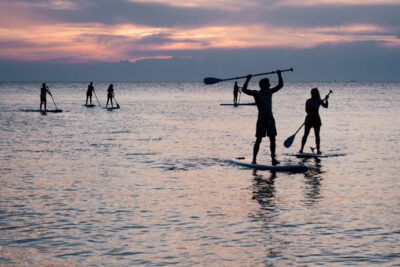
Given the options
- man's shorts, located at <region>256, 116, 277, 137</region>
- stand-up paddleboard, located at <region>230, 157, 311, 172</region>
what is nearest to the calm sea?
stand-up paddleboard, located at <region>230, 157, 311, 172</region>

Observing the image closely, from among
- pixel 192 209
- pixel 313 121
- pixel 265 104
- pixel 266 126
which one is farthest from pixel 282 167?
pixel 192 209

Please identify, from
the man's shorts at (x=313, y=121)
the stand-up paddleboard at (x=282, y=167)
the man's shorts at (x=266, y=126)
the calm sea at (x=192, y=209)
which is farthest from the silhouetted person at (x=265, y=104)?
the man's shorts at (x=313, y=121)

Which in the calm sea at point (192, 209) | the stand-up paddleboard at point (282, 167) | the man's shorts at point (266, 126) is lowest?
the calm sea at point (192, 209)

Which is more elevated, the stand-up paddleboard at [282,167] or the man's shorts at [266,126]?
the man's shorts at [266,126]

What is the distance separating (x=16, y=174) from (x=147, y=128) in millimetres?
15758

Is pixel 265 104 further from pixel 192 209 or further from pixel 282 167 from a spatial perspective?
pixel 192 209

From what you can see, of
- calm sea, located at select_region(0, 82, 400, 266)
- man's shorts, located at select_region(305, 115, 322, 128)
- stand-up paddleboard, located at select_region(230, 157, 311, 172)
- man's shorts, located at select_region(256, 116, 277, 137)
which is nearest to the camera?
calm sea, located at select_region(0, 82, 400, 266)

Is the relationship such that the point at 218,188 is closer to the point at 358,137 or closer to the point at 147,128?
the point at 358,137

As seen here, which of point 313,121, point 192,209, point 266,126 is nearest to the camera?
point 192,209

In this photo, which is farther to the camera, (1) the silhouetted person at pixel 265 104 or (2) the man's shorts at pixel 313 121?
(2) the man's shorts at pixel 313 121

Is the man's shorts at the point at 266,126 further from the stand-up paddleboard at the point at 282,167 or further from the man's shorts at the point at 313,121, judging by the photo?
the man's shorts at the point at 313,121

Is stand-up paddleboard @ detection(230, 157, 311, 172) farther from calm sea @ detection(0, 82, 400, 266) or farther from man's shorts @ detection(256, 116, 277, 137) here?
man's shorts @ detection(256, 116, 277, 137)

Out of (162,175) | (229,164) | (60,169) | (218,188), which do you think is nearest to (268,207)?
(218,188)

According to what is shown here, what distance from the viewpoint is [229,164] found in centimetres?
1538
